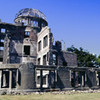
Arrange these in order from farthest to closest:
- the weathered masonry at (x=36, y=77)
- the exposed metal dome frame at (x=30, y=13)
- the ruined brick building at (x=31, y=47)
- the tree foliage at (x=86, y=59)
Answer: the tree foliage at (x=86, y=59) → the exposed metal dome frame at (x=30, y=13) → the ruined brick building at (x=31, y=47) → the weathered masonry at (x=36, y=77)

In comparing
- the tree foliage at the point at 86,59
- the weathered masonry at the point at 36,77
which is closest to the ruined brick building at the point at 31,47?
the weathered masonry at the point at 36,77

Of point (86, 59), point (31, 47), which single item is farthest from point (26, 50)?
point (86, 59)

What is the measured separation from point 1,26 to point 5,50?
408 cm

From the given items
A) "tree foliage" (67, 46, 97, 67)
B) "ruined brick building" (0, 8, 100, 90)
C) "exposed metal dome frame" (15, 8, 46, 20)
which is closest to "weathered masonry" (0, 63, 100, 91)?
"ruined brick building" (0, 8, 100, 90)

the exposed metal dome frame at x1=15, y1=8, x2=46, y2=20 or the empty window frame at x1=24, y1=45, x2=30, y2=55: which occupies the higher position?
the exposed metal dome frame at x1=15, y1=8, x2=46, y2=20

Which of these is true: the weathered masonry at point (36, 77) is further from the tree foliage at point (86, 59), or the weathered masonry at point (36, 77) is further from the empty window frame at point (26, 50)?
the tree foliage at point (86, 59)

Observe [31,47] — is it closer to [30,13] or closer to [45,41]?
[45,41]

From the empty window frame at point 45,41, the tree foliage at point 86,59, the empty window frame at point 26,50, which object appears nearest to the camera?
the empty window frame at point 45,41

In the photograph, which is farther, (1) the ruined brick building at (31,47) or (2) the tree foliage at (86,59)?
(2) the tree foliage at (86,59)

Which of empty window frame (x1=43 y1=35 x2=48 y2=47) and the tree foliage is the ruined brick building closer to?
empty window frame (x1=43 y1=35 x2=48 y2=47)

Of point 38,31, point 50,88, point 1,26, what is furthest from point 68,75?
point 1,26

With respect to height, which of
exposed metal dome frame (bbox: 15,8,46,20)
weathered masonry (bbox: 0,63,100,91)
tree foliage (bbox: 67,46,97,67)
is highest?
exposed metal dome frame (bbox: 15,8,46,20)

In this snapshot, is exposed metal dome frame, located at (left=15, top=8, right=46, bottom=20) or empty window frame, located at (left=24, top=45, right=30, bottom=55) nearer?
empty window frame, located at (left=24, top=45, right=30, bottom=55)

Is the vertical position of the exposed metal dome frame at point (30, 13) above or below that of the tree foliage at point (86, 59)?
above
